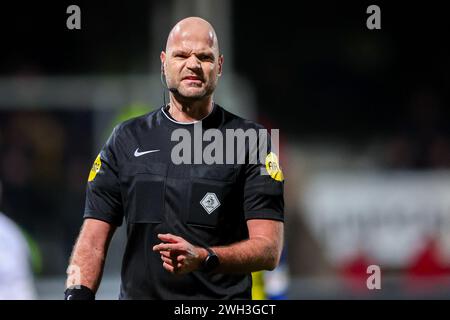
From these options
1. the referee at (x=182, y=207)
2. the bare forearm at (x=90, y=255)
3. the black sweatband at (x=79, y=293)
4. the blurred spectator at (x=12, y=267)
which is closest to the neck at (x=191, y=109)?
the referee at (x=182, y=207)

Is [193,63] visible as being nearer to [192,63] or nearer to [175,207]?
[192,63]

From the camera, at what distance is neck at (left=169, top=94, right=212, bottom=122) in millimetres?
4930

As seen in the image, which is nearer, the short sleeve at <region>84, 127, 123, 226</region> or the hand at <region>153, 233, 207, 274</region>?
the hand at <region>153, 233, 207, 274</region>

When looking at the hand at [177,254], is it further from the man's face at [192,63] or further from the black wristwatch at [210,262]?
the man's face at [192,63]

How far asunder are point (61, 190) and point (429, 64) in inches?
231

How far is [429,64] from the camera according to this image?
14.7 m

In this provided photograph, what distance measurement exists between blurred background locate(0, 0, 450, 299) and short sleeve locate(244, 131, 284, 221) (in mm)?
3151

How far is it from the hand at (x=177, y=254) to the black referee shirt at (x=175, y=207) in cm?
32

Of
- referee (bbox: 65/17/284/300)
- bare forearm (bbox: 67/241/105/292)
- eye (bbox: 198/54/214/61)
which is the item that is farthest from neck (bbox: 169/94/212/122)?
bare forearm (bbox: 67/241/105/292)

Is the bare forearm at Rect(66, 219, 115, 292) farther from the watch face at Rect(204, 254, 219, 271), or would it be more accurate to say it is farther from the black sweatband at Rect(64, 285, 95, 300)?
the watch face at Rect(204, 254, 219, 271)

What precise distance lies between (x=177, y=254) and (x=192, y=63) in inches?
33.6

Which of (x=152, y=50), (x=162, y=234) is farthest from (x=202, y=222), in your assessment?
(x=152, y=50)

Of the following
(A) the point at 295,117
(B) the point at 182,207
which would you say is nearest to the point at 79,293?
(B) the point at 182,207

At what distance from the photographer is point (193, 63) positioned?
476cm
